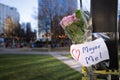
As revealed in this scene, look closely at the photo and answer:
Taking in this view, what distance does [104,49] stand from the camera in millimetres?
4961

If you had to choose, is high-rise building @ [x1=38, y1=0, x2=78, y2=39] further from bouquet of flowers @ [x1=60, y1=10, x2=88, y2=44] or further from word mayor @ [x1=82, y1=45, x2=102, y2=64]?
word mayor @ [x1=82, y1=45, x2=102, y2=64]

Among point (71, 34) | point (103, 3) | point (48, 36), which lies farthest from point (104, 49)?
point (48, 36)

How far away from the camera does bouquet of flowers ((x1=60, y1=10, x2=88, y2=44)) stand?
527 centimetres

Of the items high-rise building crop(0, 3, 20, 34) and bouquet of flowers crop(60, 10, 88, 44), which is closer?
bouquet of flowers crop(60, 10, 88, 44)

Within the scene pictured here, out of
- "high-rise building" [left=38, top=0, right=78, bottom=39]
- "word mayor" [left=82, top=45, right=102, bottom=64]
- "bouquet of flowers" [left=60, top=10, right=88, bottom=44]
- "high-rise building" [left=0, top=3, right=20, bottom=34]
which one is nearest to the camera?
"word mayor" [left=82, top=45, right=102, bottom=64]

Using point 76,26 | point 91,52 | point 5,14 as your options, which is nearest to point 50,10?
point 5,14

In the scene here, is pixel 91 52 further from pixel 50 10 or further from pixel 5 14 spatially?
pixel 5 14

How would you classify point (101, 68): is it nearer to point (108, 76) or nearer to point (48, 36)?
point (108, 76)

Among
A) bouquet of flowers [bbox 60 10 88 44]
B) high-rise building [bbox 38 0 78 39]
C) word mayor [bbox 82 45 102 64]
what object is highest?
high-rise building [bbox 38 0 78 39]

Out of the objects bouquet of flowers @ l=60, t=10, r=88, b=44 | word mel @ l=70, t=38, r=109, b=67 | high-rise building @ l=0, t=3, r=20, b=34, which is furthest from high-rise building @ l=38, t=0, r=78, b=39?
word mel @ l=70, t=38, r=109, b=67

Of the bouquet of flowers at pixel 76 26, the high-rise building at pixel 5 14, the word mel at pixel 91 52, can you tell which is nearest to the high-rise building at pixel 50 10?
the high-rise building at pixel 5 14

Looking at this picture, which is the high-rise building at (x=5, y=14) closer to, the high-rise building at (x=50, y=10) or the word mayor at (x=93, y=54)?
the high-rise building at (x=50, y=10)

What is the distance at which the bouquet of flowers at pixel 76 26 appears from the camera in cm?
527

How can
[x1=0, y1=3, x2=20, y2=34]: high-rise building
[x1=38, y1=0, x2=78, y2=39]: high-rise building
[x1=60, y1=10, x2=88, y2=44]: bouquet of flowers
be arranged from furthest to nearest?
[x1=0, y1=3, x2=20, y2=34]: high-rise building
[x1=38, y1=0, x2=78, y2=39]: high-rise building
[x1=60, y1=10, x2=88, y2=44]: bouquet of flowers
